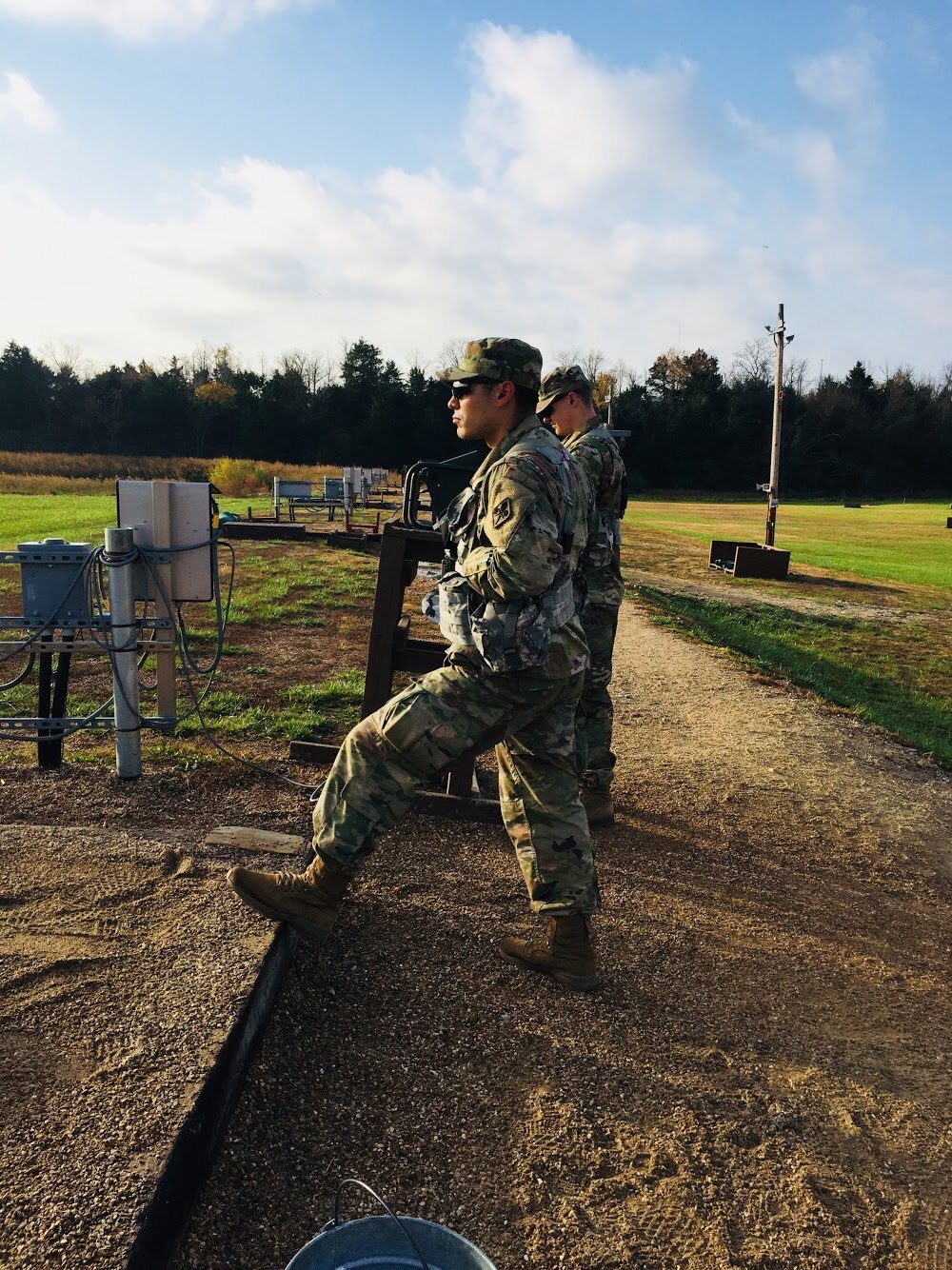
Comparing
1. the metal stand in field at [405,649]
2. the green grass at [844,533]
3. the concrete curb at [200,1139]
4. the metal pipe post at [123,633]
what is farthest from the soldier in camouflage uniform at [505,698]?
the green grass at [844,533]

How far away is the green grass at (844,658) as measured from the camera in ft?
26.8

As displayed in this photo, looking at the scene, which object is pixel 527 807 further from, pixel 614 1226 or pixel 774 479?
pixel 774 479

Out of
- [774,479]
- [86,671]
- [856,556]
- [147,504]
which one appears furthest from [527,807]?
[856,556]

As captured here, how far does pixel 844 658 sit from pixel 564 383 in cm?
730

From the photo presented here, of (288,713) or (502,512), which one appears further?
(288,713)

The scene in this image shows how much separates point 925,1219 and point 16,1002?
250cm

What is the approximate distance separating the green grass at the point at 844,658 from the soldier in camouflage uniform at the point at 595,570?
320 cm

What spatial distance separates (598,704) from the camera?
480 cm

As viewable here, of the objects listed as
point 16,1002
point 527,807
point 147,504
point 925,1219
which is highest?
point 147,504

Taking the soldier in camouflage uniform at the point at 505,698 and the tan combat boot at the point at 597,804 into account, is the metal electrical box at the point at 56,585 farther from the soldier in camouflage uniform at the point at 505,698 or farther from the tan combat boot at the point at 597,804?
the tan combat boot at the point at 597,804

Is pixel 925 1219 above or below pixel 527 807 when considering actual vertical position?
below

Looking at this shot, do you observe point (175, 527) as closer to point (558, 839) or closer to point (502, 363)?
point (502, 363)

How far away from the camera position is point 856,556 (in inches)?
913

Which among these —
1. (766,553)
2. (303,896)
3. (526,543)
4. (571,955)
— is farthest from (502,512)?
(766,553)
